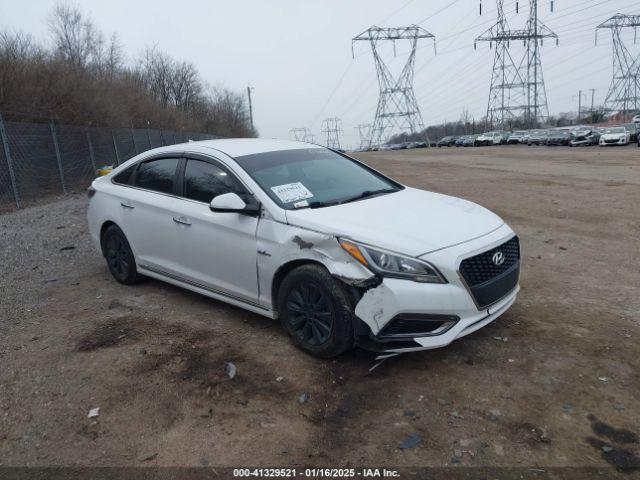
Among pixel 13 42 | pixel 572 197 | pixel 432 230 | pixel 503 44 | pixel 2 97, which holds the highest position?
pixel 503 44

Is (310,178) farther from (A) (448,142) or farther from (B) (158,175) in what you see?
(A) (448,142)

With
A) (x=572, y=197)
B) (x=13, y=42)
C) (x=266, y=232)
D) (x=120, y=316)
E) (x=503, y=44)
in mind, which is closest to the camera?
(x=266, y=232)

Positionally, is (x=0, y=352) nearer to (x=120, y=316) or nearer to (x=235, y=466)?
(x=120, y=316)

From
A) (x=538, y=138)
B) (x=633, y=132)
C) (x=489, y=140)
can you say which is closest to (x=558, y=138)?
(x=538, y=138)

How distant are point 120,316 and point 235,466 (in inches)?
101

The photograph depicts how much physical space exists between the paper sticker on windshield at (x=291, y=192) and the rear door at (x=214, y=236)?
A: 267 millimetres

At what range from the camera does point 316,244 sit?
3.68 meters

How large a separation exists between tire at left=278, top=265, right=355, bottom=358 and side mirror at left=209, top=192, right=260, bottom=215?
0.66 metres

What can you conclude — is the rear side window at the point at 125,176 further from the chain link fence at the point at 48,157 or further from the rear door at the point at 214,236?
the chain link fence at the point at 48,157

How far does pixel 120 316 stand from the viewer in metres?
4.80

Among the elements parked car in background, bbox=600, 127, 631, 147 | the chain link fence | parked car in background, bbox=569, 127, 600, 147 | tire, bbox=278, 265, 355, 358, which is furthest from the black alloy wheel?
parked car in background, bbox=569, 127, 600, 147

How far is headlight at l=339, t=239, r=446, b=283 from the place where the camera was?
3.37 metres

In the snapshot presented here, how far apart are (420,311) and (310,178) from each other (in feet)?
5.77

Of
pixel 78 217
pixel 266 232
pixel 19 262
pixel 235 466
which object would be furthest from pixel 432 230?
pixel 78 217
